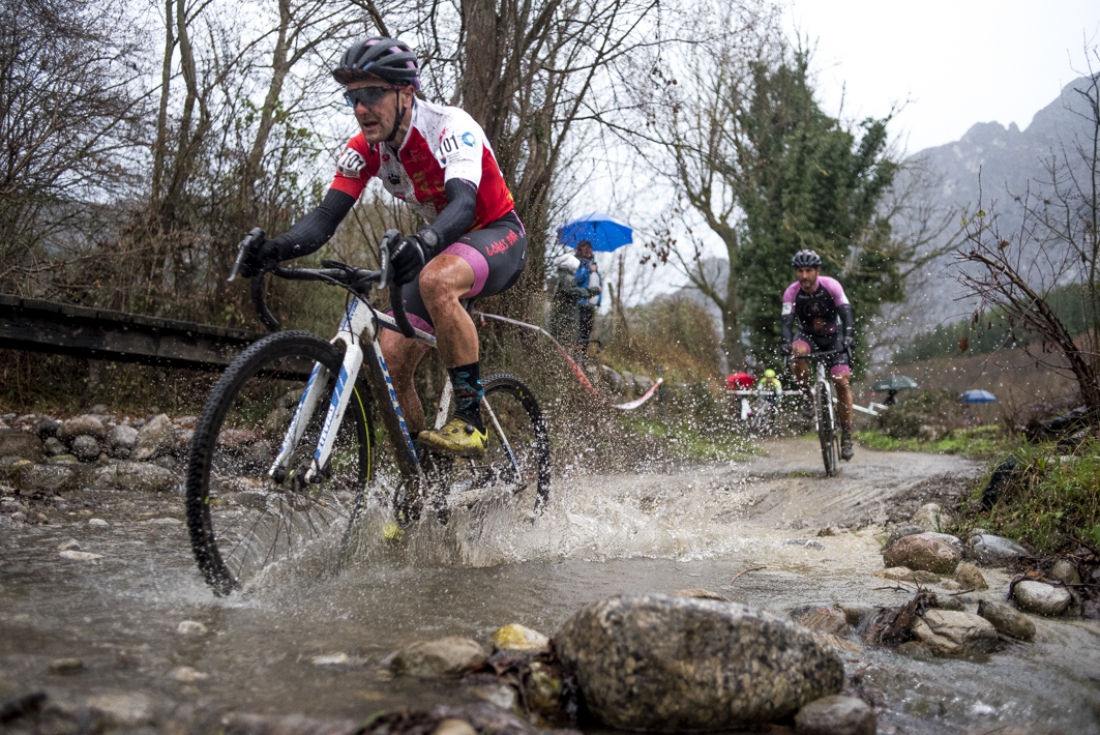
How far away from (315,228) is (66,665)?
216cm

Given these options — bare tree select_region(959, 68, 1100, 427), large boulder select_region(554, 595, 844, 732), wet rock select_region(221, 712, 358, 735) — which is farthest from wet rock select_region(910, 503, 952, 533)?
wet rock select_region(221, 712, 358, 735)

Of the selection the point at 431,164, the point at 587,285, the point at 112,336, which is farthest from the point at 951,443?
the point at 112,336

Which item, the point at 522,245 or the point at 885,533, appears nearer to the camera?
the point at 522,245

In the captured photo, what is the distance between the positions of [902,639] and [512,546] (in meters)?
2.05

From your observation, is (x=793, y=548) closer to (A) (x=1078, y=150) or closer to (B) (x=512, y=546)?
(B) (x=512, y=546)

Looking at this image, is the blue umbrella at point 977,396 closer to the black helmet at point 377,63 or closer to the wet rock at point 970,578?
the wet rock at point 970,578

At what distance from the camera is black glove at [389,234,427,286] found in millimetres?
3143

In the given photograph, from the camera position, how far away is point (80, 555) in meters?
3.52

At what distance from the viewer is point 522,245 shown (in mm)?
4293

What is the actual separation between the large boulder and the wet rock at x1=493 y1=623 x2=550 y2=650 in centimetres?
21

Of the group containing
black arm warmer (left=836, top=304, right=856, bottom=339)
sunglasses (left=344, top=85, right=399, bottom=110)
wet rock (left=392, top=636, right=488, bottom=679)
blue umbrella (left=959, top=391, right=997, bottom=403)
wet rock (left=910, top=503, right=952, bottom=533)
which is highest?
sunglasses (left=344, top=85, right=399, bottom=110)

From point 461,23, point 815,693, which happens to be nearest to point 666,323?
point 461,23

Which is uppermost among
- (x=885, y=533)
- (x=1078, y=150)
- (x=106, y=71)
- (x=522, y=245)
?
(x=106, y=71)

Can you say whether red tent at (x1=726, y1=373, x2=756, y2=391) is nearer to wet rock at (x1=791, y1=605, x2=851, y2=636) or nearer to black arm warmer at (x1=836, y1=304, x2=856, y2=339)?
black arm warmer at (x1=836, y1=304, x2=856, y2=339)
